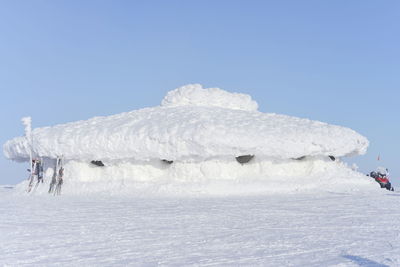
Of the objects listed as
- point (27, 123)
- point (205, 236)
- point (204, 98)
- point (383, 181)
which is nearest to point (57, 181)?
point (27, 123)

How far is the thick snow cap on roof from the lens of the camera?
1580cm

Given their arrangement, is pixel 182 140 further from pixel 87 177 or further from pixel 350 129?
pixel 350 129

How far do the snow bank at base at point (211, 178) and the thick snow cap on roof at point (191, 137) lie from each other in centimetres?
53

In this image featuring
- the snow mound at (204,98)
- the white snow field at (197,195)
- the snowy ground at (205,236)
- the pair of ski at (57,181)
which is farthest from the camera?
the snow mound at (204,98)

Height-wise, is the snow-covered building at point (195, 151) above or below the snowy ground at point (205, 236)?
above

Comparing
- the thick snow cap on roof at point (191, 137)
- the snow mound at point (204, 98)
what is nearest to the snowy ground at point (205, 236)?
the thick snow cap on roof at point (191, 137)

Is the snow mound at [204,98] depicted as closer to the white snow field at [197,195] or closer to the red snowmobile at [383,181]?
the white snow field at [197,195]

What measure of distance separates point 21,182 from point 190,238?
1539cm

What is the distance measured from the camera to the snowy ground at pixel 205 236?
517 centimetres

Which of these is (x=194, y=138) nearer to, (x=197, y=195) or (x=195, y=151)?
(x=195, y=151)

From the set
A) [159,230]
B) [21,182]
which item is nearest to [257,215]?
[159,230]

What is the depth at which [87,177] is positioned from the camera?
1791cm

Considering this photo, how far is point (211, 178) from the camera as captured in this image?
16188 mm

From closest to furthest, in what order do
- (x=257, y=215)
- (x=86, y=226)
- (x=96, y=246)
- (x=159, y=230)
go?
(x=96, y=246)
(x=159, y=230)
(x=86, y=226)
(x=257, y=215)
